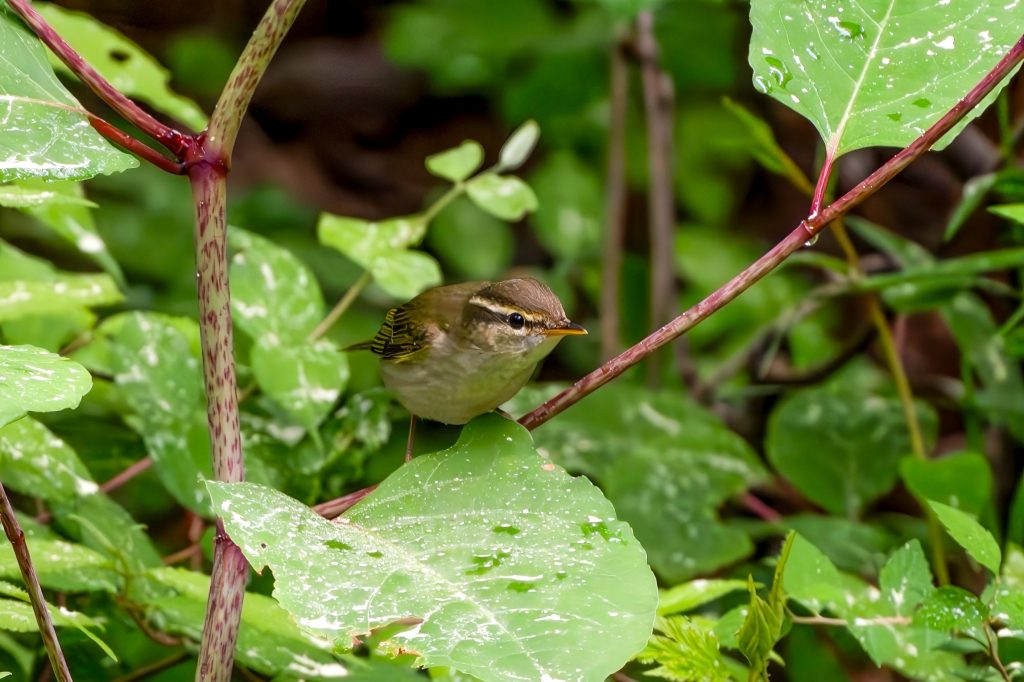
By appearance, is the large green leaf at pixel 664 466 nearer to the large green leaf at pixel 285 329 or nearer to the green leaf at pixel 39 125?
the large green leaf at pixel 285 329

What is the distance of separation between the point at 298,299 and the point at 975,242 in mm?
3201

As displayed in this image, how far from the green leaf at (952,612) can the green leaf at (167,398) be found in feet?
4.02

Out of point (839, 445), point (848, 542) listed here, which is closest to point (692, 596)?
point (848, 542)

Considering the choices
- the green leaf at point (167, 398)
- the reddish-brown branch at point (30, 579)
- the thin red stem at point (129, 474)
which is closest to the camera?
the reddish-brown branch at point (30, 579)

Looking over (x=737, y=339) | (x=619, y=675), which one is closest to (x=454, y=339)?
(x=619, y=675)

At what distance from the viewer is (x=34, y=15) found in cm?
136

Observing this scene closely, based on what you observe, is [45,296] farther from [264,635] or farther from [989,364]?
[989,364]

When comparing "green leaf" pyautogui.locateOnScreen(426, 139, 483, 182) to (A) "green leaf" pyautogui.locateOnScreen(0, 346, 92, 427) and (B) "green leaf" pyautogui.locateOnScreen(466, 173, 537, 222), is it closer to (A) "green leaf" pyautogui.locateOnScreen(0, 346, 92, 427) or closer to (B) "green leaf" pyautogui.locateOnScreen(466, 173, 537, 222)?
(B) "green leaf" pyautogui.locateOnScreen(466, 173, 537, 222)

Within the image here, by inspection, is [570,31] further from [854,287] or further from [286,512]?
[286,512]

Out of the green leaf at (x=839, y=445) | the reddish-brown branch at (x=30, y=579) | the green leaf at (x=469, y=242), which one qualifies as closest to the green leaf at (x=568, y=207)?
the green leaf at (x=469, y=242)

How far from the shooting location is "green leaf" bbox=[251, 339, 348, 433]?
2107 millimetres

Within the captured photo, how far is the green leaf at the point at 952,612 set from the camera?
146cm

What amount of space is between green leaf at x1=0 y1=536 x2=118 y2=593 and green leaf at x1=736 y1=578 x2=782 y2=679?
91 centimetres

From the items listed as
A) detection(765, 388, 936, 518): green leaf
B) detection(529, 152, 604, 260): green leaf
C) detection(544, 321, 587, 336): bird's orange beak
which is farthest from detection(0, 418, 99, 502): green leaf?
detection(529, 152, 604, 260): green leaf
